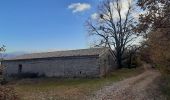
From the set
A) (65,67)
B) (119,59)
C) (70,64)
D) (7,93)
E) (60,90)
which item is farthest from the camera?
(119,59)

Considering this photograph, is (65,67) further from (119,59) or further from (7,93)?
(7,93)

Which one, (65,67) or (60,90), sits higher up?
(65,67)

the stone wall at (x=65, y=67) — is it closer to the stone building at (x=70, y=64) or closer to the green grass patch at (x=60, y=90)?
the stone building at (x=70, y=64)

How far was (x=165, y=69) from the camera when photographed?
99.8ft

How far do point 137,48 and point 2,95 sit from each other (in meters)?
56.6

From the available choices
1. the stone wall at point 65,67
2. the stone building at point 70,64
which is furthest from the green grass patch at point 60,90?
the stone building at point 70,64

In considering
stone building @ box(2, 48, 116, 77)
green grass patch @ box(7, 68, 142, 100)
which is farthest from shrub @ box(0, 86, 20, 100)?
stone building @ box(2, 48, 116, 77)

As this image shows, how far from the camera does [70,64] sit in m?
50.8

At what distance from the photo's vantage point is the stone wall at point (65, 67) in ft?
162

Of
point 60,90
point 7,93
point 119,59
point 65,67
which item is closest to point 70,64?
point 65,67

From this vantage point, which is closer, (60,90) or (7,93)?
(7,93)

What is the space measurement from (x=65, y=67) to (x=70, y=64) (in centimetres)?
89

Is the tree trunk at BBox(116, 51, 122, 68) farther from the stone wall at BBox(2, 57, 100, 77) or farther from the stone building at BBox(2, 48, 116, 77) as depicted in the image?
the stone wall at BBox(2, 57, 100, 77)

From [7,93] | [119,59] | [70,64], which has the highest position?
[119,59]
